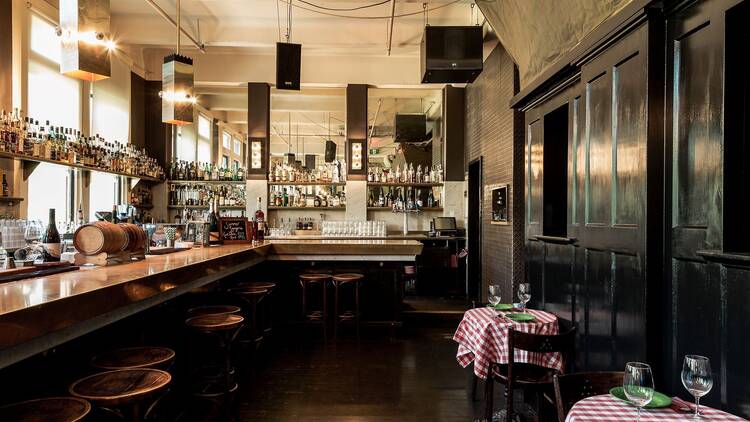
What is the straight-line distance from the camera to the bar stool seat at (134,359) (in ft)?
7.50

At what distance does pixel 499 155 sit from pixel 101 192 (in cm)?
601

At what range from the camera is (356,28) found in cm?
764

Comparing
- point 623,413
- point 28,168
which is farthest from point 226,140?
point 623,413

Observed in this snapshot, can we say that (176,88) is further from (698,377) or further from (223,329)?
(698,377)

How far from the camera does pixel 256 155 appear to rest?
8.38 metres

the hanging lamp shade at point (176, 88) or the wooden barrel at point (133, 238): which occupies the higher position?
the hanging lamp shade at point (176, 88)

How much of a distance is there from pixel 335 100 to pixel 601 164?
8.21m

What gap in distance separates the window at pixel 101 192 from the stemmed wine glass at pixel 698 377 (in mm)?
7328

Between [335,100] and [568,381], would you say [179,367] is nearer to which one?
[568,381]

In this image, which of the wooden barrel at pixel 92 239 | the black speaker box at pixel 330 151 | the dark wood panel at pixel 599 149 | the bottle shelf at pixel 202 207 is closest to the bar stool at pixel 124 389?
the wooden barrel at pixel 92 239

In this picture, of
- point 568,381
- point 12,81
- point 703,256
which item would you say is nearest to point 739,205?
point 703,256

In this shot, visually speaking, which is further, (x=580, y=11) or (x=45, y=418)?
(x=580, y=11)

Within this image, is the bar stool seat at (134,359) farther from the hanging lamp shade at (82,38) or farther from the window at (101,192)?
the window at (101,192)

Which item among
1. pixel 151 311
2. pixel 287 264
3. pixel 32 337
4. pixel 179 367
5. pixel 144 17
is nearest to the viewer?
pixel 32 337
